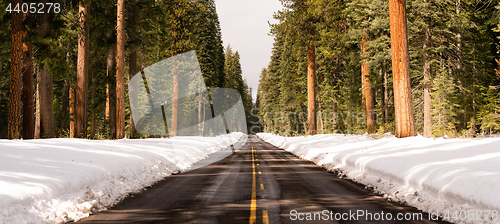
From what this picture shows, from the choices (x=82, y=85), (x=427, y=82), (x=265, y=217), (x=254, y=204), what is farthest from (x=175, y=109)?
(x=265, y=217)

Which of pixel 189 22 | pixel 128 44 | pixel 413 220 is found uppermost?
pixel 189 22

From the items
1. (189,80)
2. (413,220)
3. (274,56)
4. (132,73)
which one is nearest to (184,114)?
(189,80)

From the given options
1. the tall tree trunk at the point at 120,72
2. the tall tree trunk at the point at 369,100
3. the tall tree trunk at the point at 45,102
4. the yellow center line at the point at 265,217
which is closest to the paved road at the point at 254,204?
the yellow center line at the point at 265,217

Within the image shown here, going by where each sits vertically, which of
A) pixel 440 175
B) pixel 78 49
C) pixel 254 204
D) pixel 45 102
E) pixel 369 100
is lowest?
pixel 254 204

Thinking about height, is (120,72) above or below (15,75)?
above

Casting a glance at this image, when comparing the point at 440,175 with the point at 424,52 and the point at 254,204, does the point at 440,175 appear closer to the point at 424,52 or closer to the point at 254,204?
the point at 254,204

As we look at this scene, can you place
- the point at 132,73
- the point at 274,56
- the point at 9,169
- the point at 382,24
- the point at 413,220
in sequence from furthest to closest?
the point at 274,56 < the point at 132,73 < the point at 382,24 < the point at 9,169 < the point at 413,220

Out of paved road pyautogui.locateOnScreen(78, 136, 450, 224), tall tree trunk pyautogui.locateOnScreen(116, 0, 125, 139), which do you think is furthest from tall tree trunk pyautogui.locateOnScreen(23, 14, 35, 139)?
paved road pyautogui.locateOnScreen(78, 136, 450, 224)

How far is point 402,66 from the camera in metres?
15.1

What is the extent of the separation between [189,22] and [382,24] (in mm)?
18912

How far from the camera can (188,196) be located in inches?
333

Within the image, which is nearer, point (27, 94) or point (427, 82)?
point (27, 94)

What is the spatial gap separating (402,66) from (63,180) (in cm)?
1441

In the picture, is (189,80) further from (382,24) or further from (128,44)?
(382,24)
